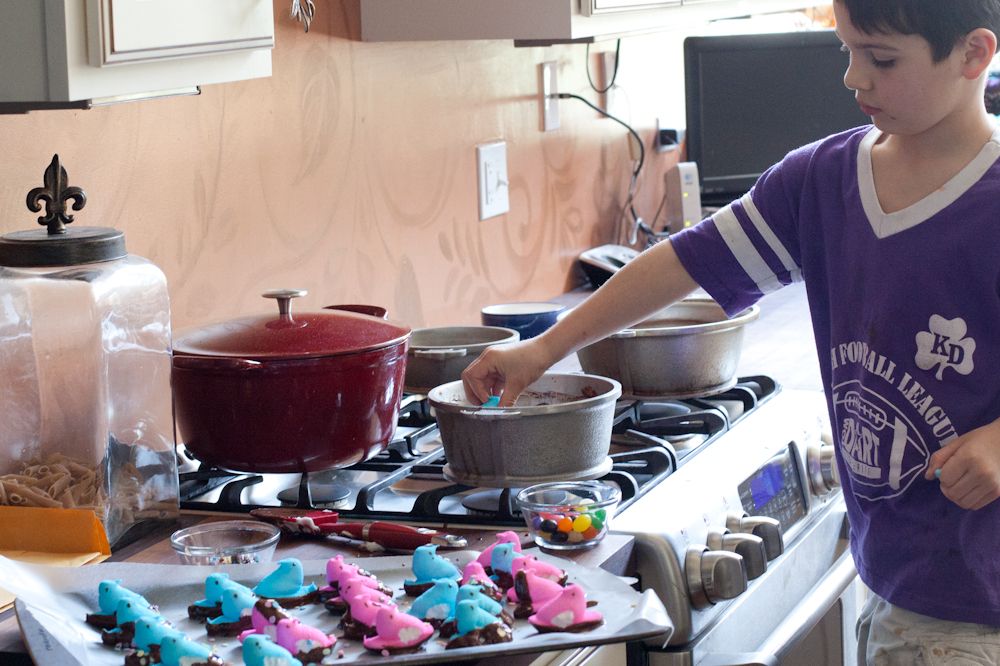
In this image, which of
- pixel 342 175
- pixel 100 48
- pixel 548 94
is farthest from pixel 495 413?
pixel 548 94

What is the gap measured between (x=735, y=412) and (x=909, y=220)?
46 cm

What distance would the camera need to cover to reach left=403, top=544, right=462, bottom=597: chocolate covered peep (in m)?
1.03

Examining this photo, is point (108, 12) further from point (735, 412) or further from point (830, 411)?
point (735, 412)

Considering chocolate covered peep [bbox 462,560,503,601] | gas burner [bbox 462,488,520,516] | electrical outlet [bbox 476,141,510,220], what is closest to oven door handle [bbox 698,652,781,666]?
gas burner [bbox 462,488,520,516]

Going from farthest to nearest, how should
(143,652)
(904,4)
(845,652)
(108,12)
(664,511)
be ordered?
(845,652), (664,511), (904,4), (108,12), (143,652)

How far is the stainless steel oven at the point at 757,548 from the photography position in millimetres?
1228

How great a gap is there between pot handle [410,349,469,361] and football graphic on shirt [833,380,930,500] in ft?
1.52

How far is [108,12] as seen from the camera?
1.04 m

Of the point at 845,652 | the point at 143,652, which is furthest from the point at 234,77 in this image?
the point at 845,652

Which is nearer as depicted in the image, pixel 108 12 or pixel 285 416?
pixel 108 12

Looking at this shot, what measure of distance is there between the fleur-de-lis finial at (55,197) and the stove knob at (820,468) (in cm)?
86

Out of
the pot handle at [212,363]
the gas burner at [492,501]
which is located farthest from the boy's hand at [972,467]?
the pot handle at [212,363]

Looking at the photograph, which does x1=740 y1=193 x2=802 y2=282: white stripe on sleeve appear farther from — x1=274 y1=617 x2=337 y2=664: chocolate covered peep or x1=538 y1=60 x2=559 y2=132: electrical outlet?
x1=538 y1=60 x2=559 y2=132: electrical outlet

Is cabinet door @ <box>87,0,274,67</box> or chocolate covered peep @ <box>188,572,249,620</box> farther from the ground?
cabinet door @ <box>87,0,274,67</box>
